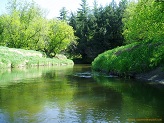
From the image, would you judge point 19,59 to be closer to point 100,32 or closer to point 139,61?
point 139,61

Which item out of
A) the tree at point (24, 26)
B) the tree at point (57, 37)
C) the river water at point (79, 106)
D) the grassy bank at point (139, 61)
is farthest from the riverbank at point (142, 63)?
the tree at point (57, 37)

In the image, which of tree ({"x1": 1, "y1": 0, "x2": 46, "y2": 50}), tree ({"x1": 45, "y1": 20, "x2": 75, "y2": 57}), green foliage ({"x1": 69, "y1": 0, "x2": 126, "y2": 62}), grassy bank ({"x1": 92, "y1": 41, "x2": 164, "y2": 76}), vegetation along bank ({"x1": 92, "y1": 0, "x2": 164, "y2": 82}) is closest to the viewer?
vegetation along bank ({"x1": 92, "y1": 0, "x2": 164, "y2": 82})

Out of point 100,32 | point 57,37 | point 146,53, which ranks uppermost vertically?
point 100,32

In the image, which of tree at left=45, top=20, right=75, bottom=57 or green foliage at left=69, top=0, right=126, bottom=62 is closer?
tree at left=45, top=20, right=75, bottom=57

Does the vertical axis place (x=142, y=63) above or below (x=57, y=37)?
below

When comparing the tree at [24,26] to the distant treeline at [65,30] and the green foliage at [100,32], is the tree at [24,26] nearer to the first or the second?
the distant treeline at [65,30]

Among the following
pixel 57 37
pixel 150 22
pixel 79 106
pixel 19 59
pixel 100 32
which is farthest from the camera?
pixel 100 32

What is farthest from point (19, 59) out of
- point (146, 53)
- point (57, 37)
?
point (146, 53)

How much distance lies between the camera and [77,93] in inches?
671

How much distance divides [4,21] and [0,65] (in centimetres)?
2305

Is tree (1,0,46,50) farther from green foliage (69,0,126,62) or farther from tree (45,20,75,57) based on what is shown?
green foliage (69,0,126,62)

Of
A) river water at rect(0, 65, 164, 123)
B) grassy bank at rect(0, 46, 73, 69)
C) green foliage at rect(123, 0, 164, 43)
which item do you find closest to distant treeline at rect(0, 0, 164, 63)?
grassy bank at rect(0, 46, 73, 69)

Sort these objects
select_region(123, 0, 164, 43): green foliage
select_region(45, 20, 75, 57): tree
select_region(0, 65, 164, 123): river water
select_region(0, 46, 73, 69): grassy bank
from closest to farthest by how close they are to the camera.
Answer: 1. select_region(0, 65, 164, 123): river water
2. select_region(123, 0, 164, 43): green foliage
3. select_region(0, 46, 73, 69): grassy bank
4. select_region(45, 20, 75, 57): tree

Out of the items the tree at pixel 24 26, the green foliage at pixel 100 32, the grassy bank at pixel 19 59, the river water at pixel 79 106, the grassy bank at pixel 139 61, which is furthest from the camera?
the green foliage at pixel 100 32
